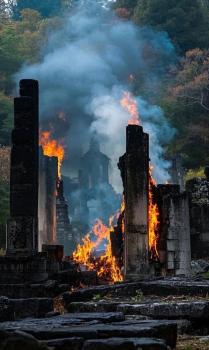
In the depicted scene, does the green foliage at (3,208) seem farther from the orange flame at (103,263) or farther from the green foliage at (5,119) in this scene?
the green foliage at (5,119)

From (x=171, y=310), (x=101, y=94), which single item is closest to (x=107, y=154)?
(x=101, y=94)

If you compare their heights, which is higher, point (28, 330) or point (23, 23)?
point (23, 23)

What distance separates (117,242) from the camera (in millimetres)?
21250

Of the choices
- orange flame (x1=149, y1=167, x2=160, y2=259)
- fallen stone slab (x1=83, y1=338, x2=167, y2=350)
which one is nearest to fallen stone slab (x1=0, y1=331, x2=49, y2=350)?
fallen stone slab (x1=83, y1=338, x2=167, y2=350)

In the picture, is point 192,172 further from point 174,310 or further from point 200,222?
point 174,310

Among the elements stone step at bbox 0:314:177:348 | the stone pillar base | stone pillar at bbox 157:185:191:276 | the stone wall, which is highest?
the stone wall

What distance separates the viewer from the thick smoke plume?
50812 millimetres

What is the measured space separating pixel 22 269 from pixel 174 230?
19.0 feet

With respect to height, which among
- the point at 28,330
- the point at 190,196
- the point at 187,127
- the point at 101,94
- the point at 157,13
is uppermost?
the point at 157,13

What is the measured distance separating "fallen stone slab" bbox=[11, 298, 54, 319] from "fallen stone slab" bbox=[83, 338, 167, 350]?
3.98 metres

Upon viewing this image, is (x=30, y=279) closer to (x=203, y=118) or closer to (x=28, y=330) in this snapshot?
(x=28, y=330)

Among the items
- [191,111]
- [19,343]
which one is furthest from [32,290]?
[191,111]

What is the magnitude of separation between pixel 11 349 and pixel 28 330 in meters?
1.52

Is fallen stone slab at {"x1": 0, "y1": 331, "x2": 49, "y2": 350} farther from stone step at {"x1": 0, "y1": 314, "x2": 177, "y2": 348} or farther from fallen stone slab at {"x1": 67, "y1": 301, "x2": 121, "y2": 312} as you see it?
fallen stone slab at {"x1": 67, "y1": 301, "x2": 121, "y2": 312}
